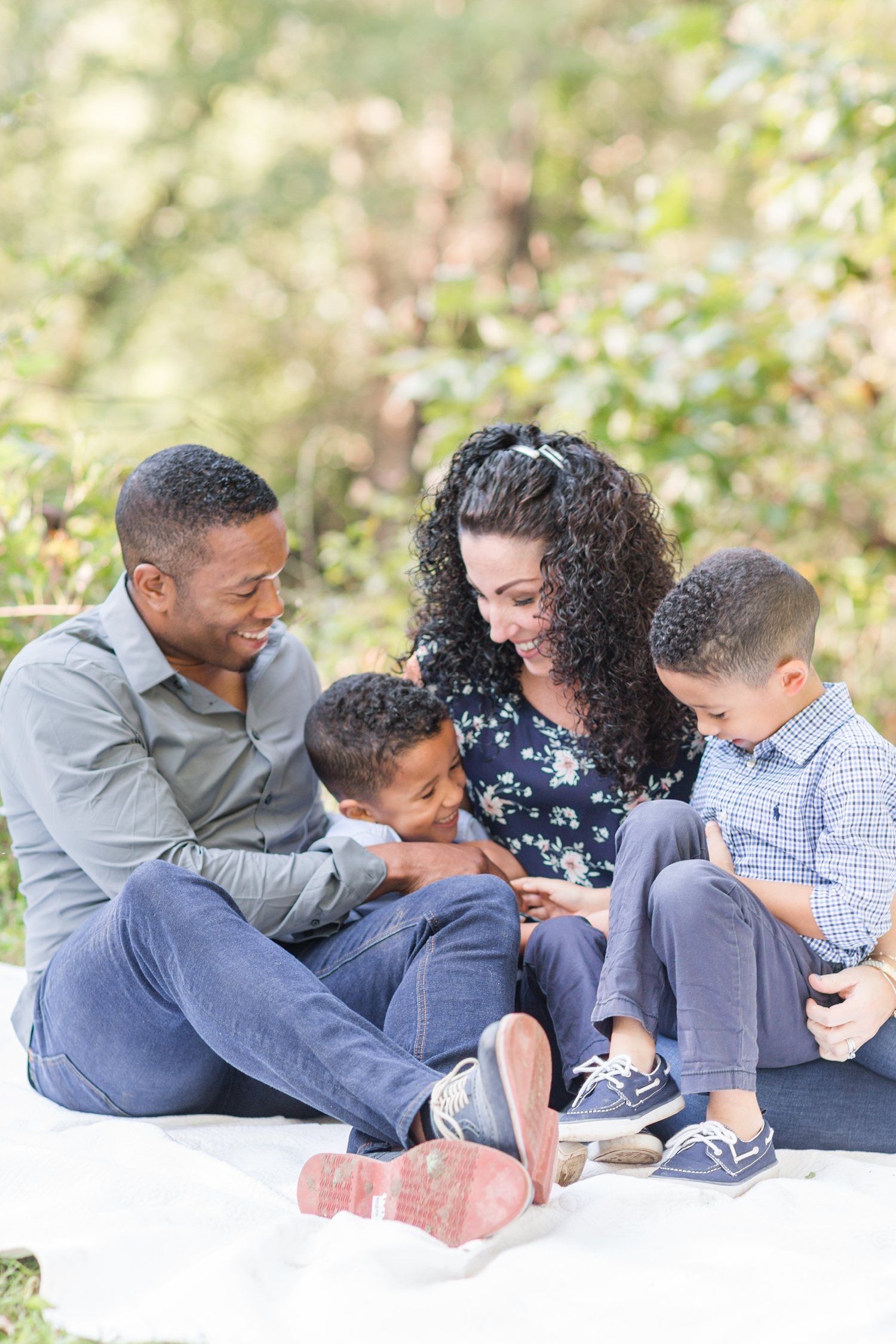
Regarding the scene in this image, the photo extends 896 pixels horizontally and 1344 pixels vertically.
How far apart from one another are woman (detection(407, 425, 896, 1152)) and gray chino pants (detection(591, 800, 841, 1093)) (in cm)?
21

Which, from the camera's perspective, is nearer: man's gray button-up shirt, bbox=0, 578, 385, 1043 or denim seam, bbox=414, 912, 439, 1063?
denim seam, bbox=414, 912, 439, 1063

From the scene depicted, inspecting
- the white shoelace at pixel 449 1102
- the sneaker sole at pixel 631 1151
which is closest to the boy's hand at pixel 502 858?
the sneaker sole at pixel 631 1151

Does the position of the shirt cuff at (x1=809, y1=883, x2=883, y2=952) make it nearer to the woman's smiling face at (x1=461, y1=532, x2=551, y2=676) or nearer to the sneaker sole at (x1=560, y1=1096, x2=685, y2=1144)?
the sneaker sole at (x1=560, y1=1096, x2=685, y2=1144)

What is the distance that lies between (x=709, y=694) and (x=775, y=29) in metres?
4.42

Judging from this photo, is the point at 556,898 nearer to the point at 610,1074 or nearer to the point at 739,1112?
the point at 610,1074

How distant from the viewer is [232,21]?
923cm

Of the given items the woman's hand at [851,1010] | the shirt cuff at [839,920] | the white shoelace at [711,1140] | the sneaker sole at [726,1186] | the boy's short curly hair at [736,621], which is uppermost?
the boy's short curly hair at [736,621]

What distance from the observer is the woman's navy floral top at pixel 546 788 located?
2426 mm

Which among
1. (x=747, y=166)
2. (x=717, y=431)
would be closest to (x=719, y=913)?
(x=717, y=431)

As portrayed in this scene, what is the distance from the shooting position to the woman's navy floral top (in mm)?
2426

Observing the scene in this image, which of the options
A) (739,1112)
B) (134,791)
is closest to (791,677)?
(739,1112)

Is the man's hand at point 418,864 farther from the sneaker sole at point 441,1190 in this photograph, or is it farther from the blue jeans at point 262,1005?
the sneaker sole at point 441,1190

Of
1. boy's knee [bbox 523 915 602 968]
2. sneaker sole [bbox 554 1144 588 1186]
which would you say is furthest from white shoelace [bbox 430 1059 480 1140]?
boy's knee [bbox 523 915 602 968]

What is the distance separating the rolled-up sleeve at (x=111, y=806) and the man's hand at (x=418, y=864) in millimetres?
144
